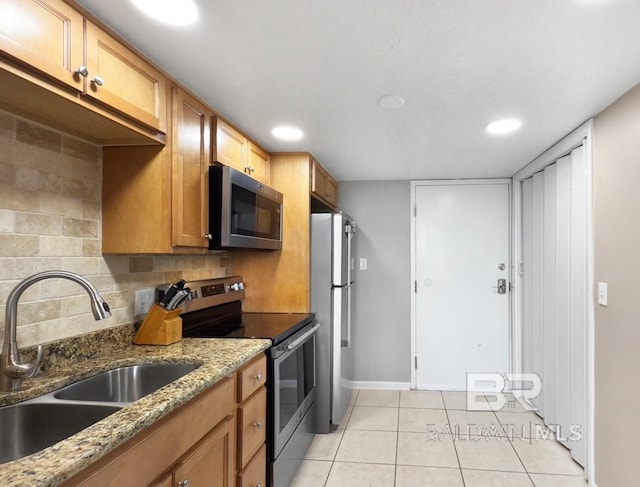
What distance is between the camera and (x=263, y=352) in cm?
209

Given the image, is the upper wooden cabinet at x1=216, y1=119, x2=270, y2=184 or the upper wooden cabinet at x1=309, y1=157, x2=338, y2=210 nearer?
the upper wooden cabinet at x1=216, y1=119, x2=270, y2=184

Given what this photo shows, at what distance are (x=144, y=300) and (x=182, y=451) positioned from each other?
0.97m

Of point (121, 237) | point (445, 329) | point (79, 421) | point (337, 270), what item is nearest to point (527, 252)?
point (445, 329)

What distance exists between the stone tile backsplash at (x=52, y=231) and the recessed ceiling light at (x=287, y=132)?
103cm

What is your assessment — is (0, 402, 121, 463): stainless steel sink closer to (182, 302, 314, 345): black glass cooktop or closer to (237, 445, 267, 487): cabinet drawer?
(237, 445, 267, 487): cabinet drawer

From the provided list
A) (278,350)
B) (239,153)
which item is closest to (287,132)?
(239,153)

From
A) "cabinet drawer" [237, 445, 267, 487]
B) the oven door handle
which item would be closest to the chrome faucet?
"cabinet drawer" [237, 445, 267, 487]

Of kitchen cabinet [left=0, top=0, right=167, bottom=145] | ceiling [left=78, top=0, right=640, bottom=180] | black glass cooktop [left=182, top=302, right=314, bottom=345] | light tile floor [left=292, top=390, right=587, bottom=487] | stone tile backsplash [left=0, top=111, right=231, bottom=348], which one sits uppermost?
ceiling [left=78, top=0, right=640, bottom=180]

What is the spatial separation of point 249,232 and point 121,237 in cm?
75

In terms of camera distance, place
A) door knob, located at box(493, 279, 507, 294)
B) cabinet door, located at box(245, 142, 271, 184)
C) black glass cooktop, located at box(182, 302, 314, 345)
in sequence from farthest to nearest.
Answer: door knob, located at box(493, 279, 507, 294), cabinet door, located at box(245, 142, 271, 184), black glass cooktop, located at box(182, 302, 314, 345)

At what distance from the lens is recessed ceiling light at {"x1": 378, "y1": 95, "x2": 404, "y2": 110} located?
200 cm

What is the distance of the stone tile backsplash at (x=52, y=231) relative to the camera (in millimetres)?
1427

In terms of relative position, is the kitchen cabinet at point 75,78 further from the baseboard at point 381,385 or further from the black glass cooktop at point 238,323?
the baseboard at point 381,385

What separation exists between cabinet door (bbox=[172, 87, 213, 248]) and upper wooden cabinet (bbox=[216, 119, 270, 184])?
104mm
